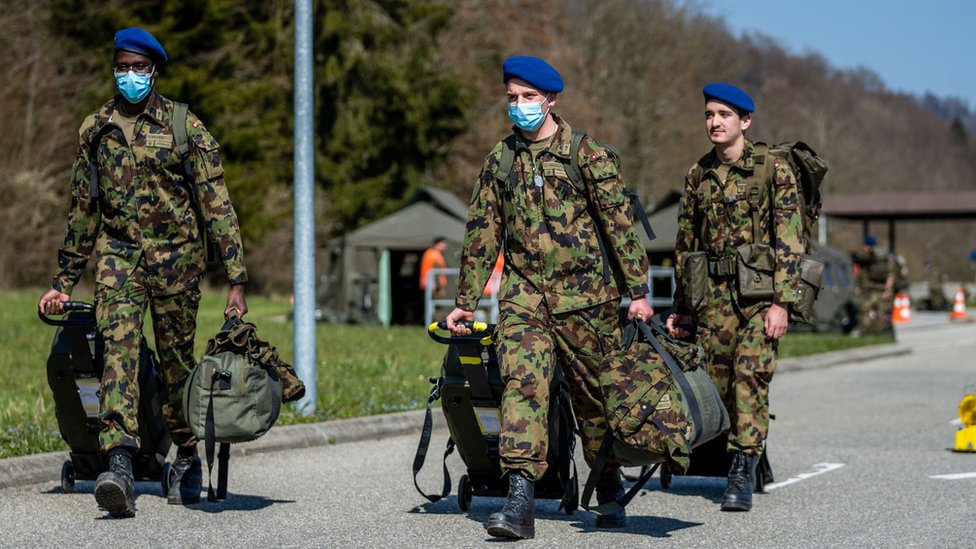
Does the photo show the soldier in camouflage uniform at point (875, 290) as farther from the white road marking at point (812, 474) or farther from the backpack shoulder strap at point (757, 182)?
the backpack shoulder strap at point (757, 182)

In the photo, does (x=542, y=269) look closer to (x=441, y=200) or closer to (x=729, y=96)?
(x=729, y=96)

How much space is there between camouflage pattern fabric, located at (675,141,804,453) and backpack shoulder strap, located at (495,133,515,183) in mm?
1497

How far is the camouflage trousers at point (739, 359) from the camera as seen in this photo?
7.45 meters

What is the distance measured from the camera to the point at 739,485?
735 centimetres

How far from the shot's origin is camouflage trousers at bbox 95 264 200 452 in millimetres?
6715

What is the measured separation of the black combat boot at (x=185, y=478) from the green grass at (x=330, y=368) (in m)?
1.44

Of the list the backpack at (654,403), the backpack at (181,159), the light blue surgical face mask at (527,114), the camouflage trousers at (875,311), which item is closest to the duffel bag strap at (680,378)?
the backpack at (654,403)

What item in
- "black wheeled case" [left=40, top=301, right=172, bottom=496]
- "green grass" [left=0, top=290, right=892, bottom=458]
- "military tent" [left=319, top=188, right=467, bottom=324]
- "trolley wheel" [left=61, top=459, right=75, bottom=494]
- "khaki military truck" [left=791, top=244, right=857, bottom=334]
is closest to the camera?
"black wheeled case" [left=40, top=301, right=172, bottom=496]

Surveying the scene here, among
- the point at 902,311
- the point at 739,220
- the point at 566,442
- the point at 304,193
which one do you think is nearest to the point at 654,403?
the point at 566,442

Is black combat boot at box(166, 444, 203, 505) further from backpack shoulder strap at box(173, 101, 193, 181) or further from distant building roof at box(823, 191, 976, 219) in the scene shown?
→ distant building roof at box(823, 191, 976, 219)

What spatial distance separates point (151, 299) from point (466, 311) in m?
1.51

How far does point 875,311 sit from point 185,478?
20.2m

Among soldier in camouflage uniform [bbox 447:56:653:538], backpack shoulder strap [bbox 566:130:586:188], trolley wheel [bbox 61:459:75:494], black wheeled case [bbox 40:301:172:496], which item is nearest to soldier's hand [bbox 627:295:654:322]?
soldier in camouflage uniform [bbox 447:56:653:538]

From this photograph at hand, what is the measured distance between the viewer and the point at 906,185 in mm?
106562
